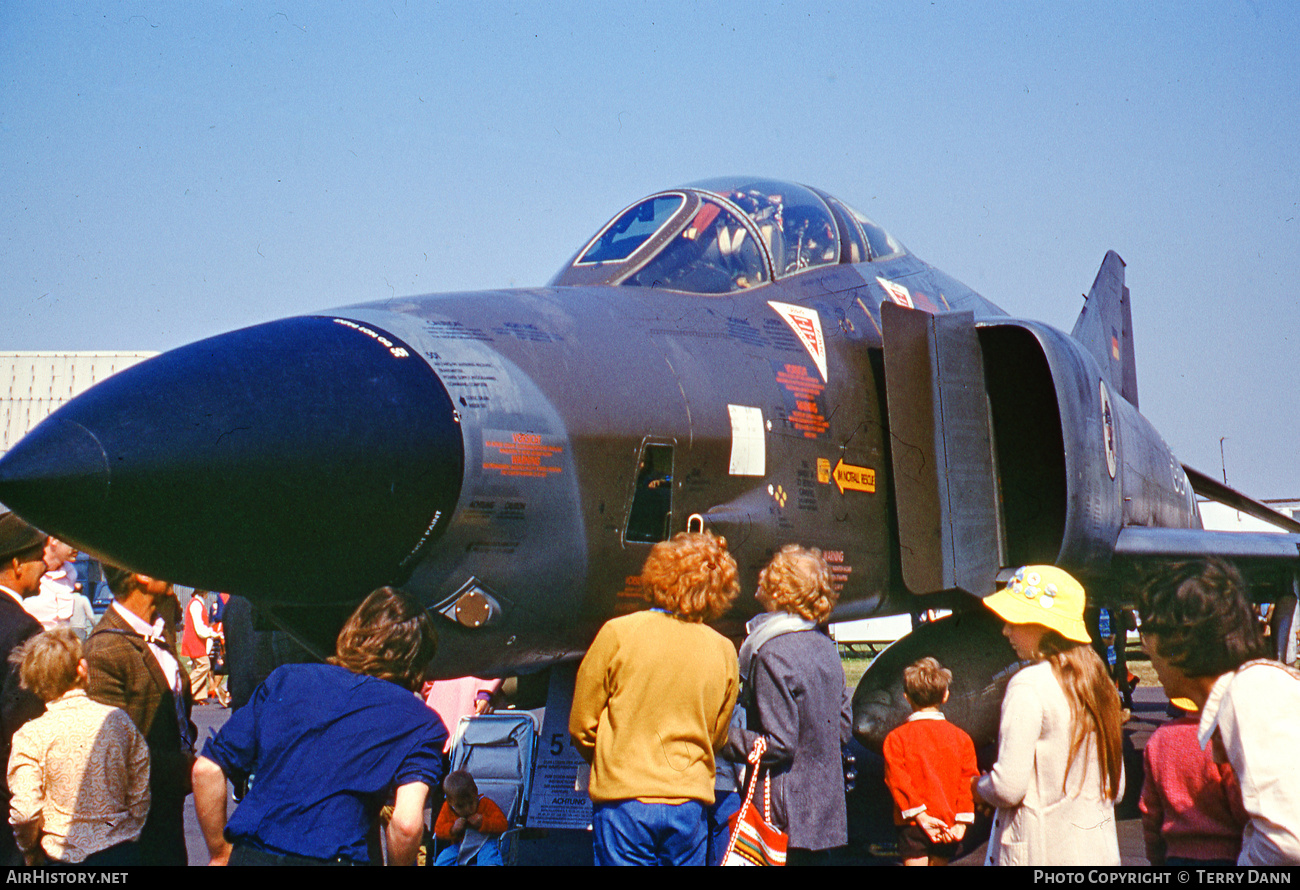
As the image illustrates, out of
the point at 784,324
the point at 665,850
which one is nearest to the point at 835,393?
the point at 784,324

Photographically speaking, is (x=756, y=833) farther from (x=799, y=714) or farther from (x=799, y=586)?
(x=799, y=586)

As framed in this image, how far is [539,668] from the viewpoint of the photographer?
4109 mm

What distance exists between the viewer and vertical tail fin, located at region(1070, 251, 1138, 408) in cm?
1116

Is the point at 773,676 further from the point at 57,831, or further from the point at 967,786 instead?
the point at 57,831

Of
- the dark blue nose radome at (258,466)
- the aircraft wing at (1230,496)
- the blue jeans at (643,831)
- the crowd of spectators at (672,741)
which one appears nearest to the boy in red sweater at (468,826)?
the crowd of spectators at (672,741)

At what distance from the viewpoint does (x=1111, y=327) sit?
1212cm

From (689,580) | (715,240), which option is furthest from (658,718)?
(715,240)

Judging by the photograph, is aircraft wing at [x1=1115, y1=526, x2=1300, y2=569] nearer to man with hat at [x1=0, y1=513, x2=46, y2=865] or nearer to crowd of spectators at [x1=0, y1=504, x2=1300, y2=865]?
crowd of spectators at [x1=0, y1=504, x2=1300, y2=865]

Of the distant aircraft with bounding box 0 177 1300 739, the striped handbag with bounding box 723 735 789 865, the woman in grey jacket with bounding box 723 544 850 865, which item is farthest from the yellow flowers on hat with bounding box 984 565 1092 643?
the distant aircraft with bounding box 0 177 1300 739

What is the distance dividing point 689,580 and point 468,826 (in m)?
1.77

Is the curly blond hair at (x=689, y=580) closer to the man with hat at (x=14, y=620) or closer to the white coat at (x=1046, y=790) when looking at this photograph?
the white coat at (x=1046, y=790)

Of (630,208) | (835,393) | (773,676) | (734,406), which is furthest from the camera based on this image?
(630,208)

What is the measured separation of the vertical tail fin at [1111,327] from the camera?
11.2m

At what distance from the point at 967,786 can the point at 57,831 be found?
A: 3525 millimetres
